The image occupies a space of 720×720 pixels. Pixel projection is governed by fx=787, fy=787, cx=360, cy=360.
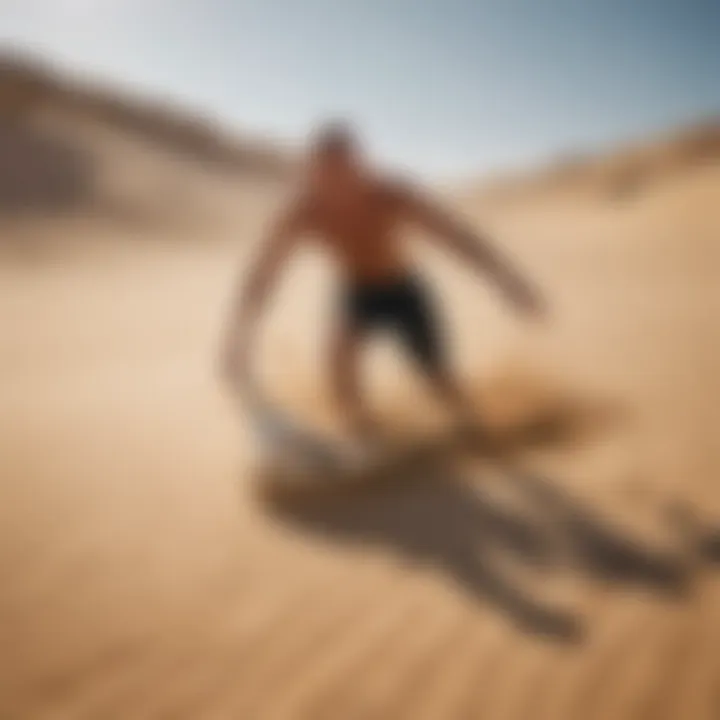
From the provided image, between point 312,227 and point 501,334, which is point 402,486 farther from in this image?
point 501,334

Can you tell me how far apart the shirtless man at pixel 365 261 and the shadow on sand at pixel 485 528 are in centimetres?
59

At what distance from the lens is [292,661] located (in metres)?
2.28

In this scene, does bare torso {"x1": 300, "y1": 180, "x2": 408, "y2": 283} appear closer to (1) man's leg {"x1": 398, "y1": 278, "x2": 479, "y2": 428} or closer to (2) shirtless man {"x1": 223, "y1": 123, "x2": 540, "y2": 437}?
(2) shirtless man {"x1": 223, "y1": 123, "x2": 540, "y2": 437}

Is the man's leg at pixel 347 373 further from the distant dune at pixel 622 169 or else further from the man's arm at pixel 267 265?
the distant dune at pixel 622 169

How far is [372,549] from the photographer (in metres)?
2.84

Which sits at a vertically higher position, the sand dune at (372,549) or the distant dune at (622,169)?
the distant dune at (622,169)

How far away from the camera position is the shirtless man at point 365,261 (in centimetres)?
369

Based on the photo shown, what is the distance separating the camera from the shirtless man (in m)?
3.69

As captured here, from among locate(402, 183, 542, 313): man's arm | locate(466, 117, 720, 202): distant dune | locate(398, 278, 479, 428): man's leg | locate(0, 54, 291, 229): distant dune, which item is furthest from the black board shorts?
locate(466, 117, 720, 202): distant dune

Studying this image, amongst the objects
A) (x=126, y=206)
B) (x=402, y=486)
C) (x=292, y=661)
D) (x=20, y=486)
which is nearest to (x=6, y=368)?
(x=20, y=486)

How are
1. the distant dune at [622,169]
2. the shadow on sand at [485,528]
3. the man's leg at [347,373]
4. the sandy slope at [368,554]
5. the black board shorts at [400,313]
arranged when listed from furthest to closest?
the distant dune at [622,169], the man's leg at [347,373], the black board shorts at [400,313], the shadow on sand at [485,528], the sandy slope at [368,554]

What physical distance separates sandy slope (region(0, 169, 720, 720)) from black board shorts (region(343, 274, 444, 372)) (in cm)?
37

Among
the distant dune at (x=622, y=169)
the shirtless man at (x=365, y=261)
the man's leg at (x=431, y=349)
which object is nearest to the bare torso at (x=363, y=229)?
the shirtless man at (x=365, y=261)

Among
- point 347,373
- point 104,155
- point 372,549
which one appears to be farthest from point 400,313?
point 104,155
